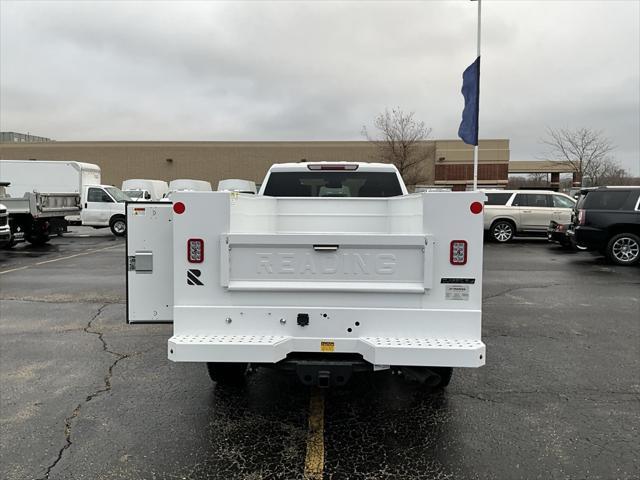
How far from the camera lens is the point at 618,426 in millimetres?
3850

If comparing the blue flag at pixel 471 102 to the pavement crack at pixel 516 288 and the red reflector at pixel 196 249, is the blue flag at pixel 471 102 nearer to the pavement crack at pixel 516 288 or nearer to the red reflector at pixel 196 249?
the pavement crack at pixel 516 288

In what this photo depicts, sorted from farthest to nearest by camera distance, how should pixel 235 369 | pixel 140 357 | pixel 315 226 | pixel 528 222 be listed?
pixel 528 222 < pixel 140 357 < pixel 315 226 < pixel 235 369

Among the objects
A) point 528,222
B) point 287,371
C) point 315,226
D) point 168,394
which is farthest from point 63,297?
point 528,222

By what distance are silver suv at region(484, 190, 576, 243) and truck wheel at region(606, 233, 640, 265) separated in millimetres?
5766

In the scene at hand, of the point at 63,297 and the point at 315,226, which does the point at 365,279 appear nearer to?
the point at 315,226

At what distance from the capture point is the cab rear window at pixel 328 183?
19.9 feet

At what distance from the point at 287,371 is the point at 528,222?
54.6 feet

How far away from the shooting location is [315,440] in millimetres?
3650

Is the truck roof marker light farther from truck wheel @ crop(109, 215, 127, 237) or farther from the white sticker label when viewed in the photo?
truck wheel @ crop(109, 215, 127, 237)

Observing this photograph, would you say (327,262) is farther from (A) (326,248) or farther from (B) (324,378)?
(B) (324,378)

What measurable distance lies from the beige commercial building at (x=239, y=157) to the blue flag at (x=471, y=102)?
29781 mm

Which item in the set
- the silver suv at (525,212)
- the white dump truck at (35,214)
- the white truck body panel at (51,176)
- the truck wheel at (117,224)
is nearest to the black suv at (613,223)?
the silver suv at (525,212)

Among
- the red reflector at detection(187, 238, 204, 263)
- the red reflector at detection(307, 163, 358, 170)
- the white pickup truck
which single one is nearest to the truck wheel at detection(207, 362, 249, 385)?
the white pickup truck

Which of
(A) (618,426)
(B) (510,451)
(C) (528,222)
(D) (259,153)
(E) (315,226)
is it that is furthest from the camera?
(D) (259,153)
